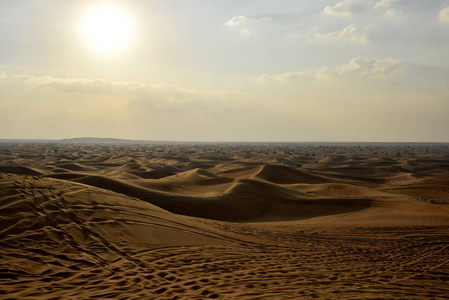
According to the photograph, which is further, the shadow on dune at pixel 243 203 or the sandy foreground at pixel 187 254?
the shadow on dune at pixel 243 203

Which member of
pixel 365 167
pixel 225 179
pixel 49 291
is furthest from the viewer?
pixel 365 167

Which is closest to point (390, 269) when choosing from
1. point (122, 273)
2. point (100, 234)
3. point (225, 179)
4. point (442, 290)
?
point (442, 290)

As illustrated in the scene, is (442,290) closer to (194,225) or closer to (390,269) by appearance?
(390,269)

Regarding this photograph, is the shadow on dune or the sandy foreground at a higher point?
the sandy foreground

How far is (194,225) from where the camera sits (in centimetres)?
1152

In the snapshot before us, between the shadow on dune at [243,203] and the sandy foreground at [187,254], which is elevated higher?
the sandy foreground at [187,254]

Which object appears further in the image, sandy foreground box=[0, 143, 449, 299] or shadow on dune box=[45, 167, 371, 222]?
shadow on dune box=[45, 167, 371, 222]

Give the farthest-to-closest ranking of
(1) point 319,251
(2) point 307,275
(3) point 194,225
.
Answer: (3) point 194,225, (1) point 319,251, (2) point 307,275

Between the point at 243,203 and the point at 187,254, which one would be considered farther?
the point at 243,203

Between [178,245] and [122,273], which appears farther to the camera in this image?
[178,245]

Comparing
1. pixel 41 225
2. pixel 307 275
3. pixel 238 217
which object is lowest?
pixel 238 217

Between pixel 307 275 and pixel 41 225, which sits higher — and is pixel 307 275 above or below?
below

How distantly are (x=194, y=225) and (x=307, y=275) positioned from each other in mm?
5180

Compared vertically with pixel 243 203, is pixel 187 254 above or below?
above
